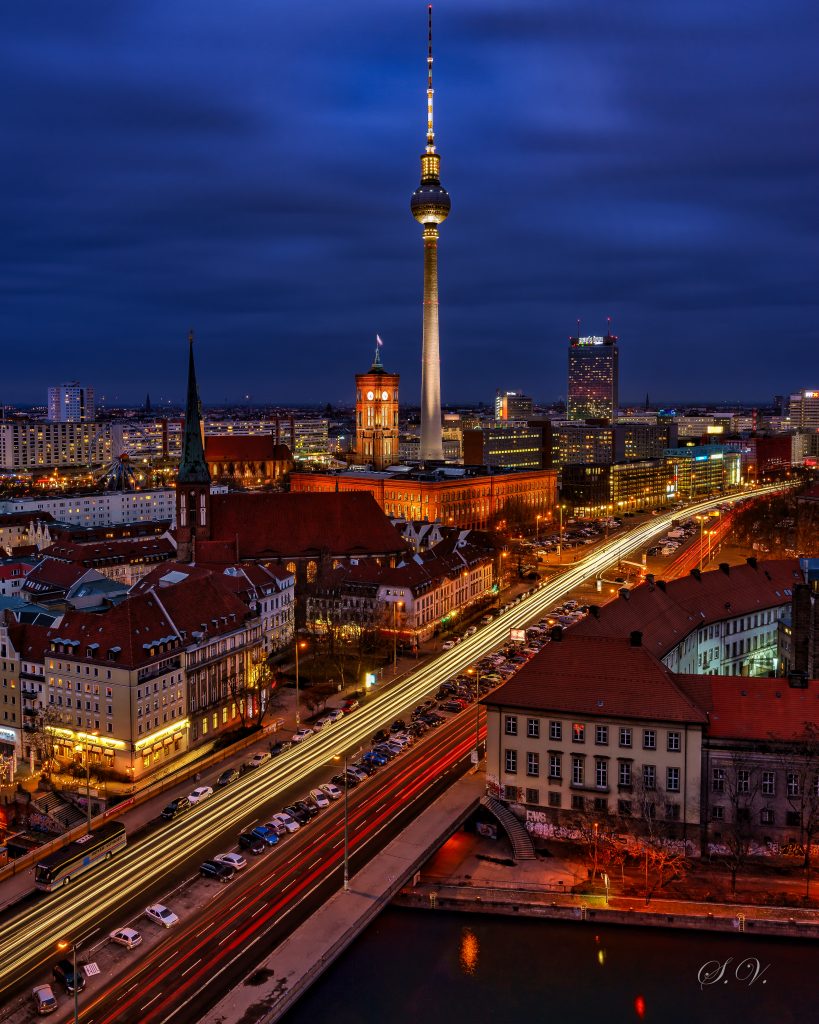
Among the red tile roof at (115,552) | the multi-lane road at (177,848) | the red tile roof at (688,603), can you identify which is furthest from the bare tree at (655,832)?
the red tile roof at (115,552)

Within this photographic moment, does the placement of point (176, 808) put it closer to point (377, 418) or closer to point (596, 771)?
point (596, 771)

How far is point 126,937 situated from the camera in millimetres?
37094

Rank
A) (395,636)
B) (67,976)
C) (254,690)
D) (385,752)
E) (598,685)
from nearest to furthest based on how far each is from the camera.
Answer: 1. (67,976)
2. (598,685)
3. (385,752)
4. (254,690)
5. (395,636)

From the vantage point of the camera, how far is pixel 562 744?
1813 inches

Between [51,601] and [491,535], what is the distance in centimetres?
5537

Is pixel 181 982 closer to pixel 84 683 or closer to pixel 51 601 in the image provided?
pixel 84 683

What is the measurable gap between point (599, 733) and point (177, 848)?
19867 millimetres

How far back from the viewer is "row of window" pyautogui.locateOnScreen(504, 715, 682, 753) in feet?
146

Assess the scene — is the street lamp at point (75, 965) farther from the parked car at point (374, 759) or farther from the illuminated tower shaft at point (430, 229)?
the illuminated tower shaft at point (430, 229)

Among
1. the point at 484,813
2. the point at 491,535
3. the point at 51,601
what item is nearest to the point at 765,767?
the point at 484,813

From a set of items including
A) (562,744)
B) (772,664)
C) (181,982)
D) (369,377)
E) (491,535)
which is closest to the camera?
(181,982)

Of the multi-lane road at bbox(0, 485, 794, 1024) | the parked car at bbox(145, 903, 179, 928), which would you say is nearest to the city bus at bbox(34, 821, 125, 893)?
the multi-lane road at bbox(0, 485, 794, 1024)

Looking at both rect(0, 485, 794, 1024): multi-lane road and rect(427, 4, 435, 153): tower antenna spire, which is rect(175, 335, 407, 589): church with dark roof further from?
rect(427, 4, 435, 153): tower antenna spire

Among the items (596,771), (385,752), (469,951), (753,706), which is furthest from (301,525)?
(469,951)
